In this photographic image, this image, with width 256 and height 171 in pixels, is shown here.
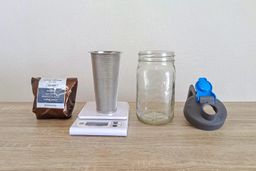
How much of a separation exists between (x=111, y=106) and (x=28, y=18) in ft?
1.78

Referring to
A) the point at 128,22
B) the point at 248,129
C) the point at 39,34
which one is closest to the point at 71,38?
the point at 39,34

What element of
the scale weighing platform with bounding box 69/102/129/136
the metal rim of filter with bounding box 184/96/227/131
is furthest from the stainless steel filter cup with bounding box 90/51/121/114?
the metal rim of filter with bounding box 184/96/227/131

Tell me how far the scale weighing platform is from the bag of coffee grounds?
0.20 feet

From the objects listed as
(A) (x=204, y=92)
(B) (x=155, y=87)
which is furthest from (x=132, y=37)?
(A) (x=204, y=92)

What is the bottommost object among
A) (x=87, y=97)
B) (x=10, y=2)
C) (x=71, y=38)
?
(x=87, y=97)

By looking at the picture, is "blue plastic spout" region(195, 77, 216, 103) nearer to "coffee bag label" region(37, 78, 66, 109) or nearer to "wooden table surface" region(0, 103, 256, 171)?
"wooden table surface" region(0, 103, 256, 171)

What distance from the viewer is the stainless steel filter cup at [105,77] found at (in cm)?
61

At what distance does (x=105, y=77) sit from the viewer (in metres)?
0.63

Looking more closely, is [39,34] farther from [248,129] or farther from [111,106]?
[248,129]

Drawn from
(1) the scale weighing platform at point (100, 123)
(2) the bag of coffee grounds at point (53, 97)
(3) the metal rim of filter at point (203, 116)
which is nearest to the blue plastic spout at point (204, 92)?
(3) the metal rim of filter at point (203, 116)

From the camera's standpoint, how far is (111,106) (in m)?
0.65

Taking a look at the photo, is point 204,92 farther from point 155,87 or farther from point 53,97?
point 53,97

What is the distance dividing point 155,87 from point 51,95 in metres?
0.33

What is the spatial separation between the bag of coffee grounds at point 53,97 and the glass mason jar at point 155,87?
0.21 meters
